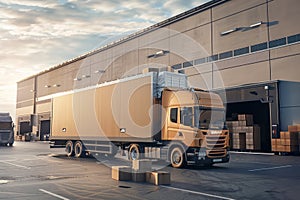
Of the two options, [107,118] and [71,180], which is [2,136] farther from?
[71,180]

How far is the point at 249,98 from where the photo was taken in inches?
998

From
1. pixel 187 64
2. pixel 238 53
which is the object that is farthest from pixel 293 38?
pixel 187 64

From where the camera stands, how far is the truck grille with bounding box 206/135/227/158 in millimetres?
14062

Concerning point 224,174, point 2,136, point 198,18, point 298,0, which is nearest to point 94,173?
point 224,174

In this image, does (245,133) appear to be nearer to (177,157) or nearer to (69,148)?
(177,157)

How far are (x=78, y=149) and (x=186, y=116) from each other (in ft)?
29.8

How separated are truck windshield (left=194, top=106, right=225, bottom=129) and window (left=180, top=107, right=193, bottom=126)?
0.21 meters

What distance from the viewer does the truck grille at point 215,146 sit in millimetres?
14062

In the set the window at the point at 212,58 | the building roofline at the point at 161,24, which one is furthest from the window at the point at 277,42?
the building roofline at the point at 161,24

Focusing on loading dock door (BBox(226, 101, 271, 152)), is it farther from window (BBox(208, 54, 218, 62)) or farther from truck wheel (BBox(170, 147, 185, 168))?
truck wheel (BBox(170, 147, 185, 168))

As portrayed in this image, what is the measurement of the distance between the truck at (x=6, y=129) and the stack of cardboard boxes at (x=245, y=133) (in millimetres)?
25234

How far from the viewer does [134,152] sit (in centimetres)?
1659

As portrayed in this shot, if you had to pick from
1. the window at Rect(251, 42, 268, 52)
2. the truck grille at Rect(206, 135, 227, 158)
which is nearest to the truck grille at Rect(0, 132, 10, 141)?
the window at Rect(251, 42, 268, 52)

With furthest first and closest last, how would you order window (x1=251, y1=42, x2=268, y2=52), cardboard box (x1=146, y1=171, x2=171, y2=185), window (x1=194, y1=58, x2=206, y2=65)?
window (x1=194, y1=58, x2=206, y2=65) → window (x1=251, y1=42, x2=268, y2=52) → cardboard box (x1=146, y1=171, x2=171, y2=185)
